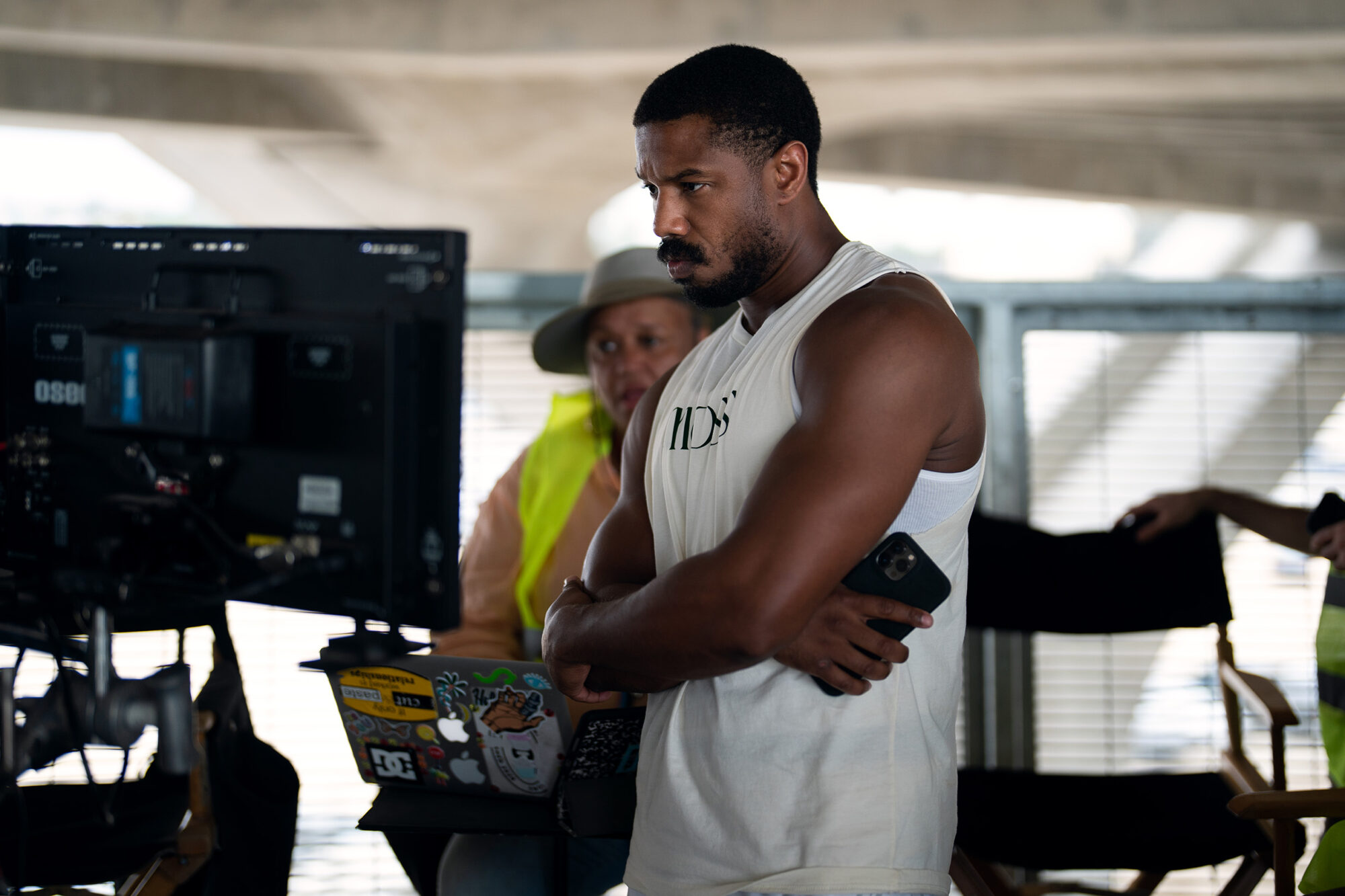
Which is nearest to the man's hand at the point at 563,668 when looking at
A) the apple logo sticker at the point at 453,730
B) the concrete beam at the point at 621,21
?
the apple logo sticker at the point at 453,730

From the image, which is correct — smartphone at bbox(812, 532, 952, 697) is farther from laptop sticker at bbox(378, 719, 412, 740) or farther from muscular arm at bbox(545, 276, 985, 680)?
laptop sticker at bbox(378, 719, 412, 740)

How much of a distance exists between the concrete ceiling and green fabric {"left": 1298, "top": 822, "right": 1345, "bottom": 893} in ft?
13.2

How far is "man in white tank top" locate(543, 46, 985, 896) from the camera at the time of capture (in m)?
1.24

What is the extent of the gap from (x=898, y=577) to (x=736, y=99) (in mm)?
656

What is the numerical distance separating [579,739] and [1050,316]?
80.9 inches

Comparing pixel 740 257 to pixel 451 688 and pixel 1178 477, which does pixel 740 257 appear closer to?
pixel 451 688

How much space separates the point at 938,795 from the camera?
1382 mm

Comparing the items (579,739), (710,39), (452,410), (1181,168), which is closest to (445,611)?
(452,410)

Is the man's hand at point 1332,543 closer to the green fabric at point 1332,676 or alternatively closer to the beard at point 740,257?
the green fabric at point 1332,676

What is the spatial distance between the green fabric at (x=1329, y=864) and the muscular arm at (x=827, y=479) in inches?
49.0

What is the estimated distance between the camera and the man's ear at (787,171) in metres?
1.48

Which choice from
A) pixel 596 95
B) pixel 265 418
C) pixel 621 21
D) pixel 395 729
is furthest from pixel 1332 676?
pixel 596 95

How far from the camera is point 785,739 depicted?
1.36 metres

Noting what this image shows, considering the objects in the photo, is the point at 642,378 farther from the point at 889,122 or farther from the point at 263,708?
the point at 889,122
